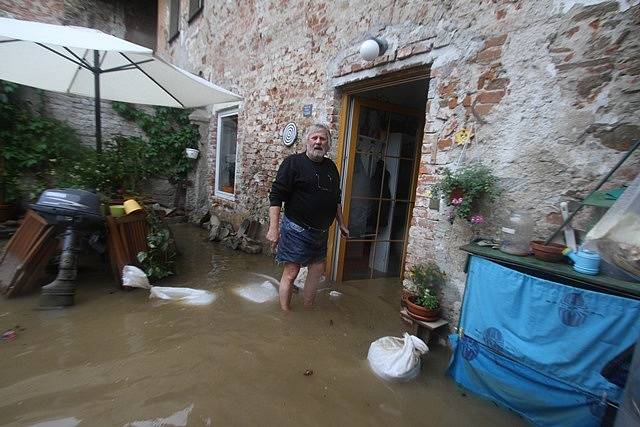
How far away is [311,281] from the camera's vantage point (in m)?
2.73

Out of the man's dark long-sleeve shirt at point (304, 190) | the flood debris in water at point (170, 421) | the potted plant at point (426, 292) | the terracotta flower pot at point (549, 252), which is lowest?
the flood debris in water at point (170, 421)

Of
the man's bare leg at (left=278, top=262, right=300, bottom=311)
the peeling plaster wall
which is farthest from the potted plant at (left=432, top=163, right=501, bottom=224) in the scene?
the man's bare leg at (left=278, top=262, right=300, bottom=311)

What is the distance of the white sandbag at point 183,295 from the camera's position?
2.75m

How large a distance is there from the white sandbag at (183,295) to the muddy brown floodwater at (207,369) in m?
0.10

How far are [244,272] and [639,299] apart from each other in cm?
327

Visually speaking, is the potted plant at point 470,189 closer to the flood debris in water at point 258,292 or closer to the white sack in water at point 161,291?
the flood debris in water at point 258,292

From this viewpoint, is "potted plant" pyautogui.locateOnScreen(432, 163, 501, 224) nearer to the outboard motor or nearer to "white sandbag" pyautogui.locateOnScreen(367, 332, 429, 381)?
"white sandbag" pyautogui.locateOnScreen(367, 332, 429, 381)

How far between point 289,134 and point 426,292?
2.62 m

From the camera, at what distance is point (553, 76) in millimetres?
1832

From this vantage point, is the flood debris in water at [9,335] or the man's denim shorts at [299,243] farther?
the man's denim shorts at [299,243]

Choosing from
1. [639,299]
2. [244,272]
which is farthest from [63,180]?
[639,299]

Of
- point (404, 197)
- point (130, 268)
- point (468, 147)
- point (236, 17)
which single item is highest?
point (236, 17)

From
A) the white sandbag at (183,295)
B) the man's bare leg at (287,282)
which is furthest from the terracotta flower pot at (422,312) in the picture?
the white sandbag at (183,295)

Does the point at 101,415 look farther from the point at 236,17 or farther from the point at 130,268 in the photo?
the point at 236,17
